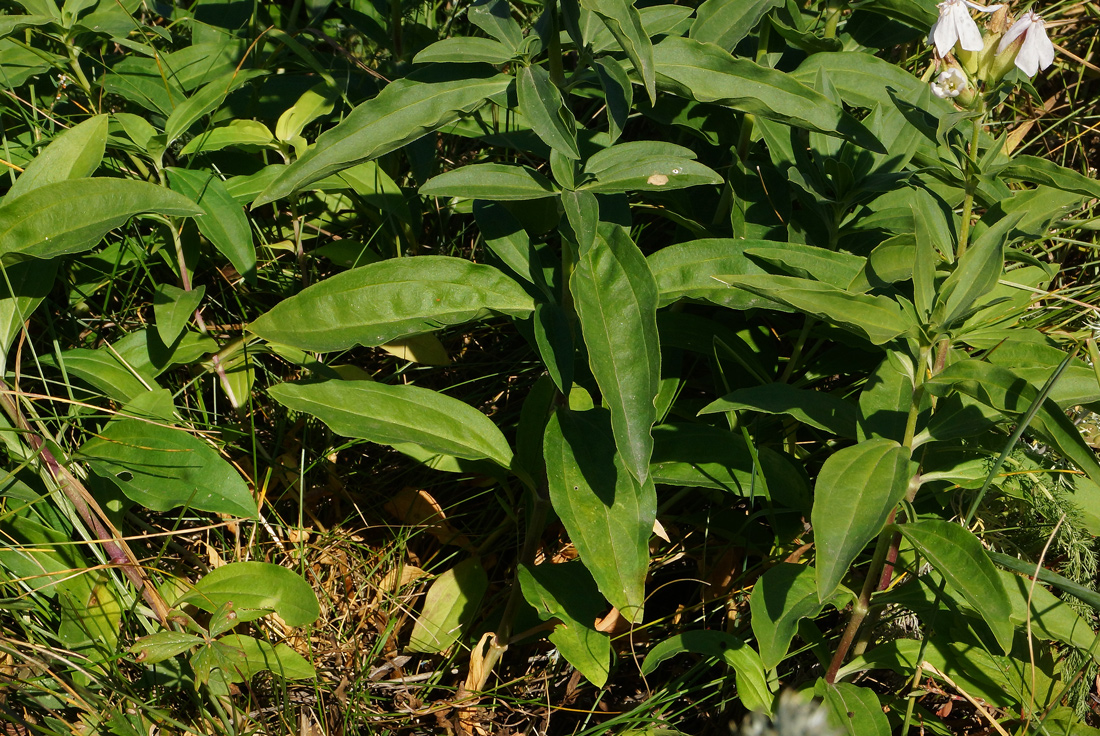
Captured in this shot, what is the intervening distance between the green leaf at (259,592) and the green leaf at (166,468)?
153 millimetres

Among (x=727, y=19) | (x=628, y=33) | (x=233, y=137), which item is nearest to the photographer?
(x=628, y=33)

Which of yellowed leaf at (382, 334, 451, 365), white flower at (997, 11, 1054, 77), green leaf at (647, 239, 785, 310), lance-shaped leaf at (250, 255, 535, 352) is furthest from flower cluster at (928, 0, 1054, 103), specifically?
yellowed leaf at (382, 334, 451, 365)

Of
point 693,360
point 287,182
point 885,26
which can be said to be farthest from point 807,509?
point 885,26

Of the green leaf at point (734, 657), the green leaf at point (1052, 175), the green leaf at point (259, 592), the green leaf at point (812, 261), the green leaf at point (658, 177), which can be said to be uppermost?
the green leaf at point (658, 177)

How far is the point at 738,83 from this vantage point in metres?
1.92

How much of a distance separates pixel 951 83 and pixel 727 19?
69 centimetres

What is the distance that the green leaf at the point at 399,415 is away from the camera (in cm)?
204

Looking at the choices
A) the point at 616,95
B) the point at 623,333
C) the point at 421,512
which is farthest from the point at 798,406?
the point at 421,512

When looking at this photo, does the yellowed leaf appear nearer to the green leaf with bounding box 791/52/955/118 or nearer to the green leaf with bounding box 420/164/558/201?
the green leaf with bounding box 420/164/558/201

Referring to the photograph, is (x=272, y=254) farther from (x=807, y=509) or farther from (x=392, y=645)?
(x=807, y=509)

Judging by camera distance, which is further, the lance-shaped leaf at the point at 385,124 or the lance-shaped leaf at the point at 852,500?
the lance-shaped leaf at the point at 385,124

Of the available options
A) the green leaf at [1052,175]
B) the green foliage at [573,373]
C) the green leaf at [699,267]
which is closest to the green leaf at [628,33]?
the green foliage at [573,373]

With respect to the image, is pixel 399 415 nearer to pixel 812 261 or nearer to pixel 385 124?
pixel 385 124

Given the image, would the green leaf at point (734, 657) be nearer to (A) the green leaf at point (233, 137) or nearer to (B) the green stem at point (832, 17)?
(B) the green stem at point (832, 17)
